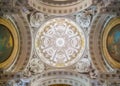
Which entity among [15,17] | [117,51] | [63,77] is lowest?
[63,77]

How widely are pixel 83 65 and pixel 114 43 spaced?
2.51 m

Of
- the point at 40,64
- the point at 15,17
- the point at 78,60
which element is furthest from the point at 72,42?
the point at 15,17

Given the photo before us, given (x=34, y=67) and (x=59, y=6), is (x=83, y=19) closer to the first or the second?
(x=59, y=6)

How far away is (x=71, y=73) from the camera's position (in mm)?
20875

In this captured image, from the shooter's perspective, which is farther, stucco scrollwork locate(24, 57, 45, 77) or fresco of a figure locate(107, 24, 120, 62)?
stucco scrollwork locate(24, 57, 45, 77)

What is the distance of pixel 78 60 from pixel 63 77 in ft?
5.07

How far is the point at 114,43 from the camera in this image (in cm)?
2053

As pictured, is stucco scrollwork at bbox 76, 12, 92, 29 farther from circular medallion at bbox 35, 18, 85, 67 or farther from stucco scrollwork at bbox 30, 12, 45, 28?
stucco scrollwork at bbox 30, 12, 45, 28

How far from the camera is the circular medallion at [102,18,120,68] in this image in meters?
20.3

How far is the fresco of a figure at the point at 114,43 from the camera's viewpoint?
2036 cm

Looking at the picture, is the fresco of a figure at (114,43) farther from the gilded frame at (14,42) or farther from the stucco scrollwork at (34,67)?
the gilded frame at (14,42)

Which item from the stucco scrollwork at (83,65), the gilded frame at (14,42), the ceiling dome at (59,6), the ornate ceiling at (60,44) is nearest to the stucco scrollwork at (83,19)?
the ornate ceiling at (60,44)

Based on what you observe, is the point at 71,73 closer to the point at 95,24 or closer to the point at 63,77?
the point at 63,77

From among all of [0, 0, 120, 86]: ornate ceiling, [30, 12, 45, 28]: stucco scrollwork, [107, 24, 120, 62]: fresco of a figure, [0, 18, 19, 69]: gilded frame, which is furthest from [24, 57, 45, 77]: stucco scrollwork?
[107, 24, 120, 62]: fresco of a figure
